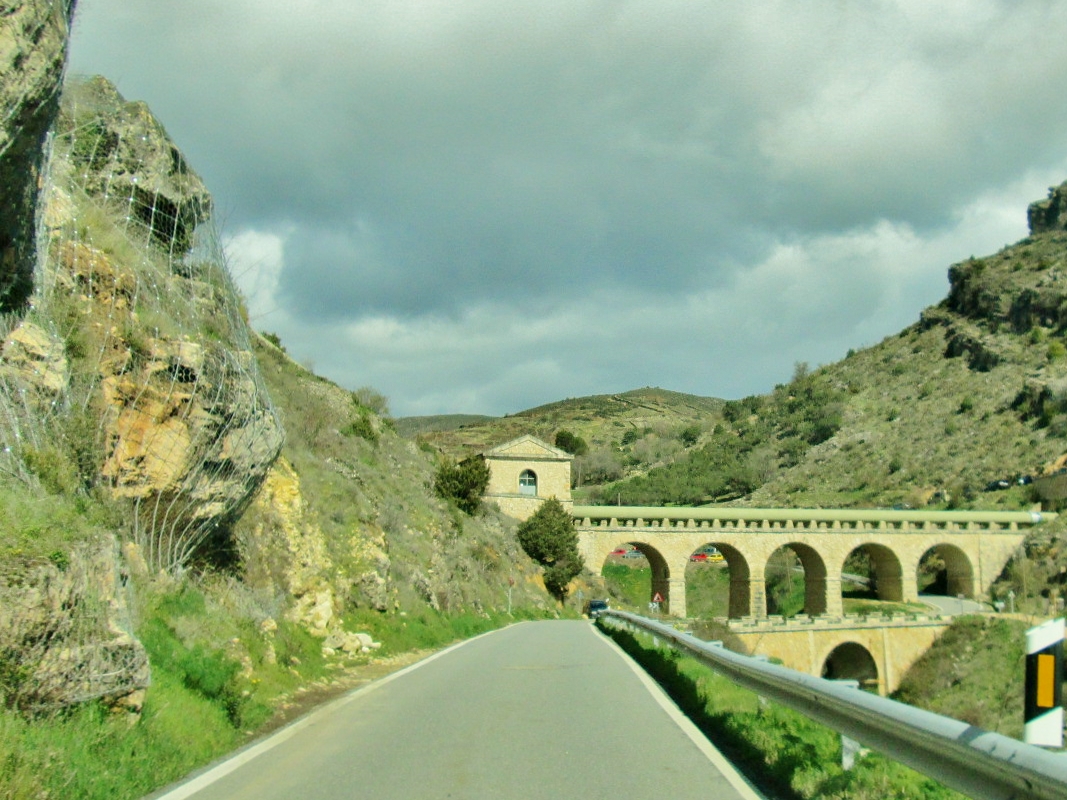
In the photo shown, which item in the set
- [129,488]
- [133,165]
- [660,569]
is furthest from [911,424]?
Result: [129,488]

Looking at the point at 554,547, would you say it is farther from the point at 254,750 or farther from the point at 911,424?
the point at 911,424

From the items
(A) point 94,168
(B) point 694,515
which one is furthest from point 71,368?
(B) point 694,515

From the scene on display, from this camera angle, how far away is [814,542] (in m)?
57.1

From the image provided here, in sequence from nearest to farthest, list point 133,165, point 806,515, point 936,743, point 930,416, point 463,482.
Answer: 1. point 936,743
2. point 133,165
3. point 463,482
4. point 806,515
5. point 930,416

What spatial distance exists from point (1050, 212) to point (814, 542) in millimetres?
91080

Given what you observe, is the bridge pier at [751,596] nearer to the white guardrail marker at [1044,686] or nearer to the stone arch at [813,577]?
the stone arch at [813,577]

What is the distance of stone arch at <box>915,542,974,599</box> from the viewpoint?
195 feet

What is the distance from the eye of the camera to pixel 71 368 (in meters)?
7.92

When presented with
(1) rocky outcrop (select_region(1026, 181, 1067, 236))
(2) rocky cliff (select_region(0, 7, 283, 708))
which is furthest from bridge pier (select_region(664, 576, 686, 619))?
(1) rocky outcrop (select_region(1026, 181, 1067, 236))

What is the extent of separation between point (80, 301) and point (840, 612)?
188 feet

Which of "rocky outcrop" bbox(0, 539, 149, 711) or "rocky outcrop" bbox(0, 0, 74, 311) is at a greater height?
"rocky outcrop" bbox(0, 0, 74, 311)

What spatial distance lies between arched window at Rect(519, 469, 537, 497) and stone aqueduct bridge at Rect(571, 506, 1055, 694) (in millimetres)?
5360

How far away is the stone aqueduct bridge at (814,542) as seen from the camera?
54.6 meters

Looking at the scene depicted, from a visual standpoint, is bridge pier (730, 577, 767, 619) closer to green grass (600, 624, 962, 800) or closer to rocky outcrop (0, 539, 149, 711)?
green grass (600, 624, 962, 800)
